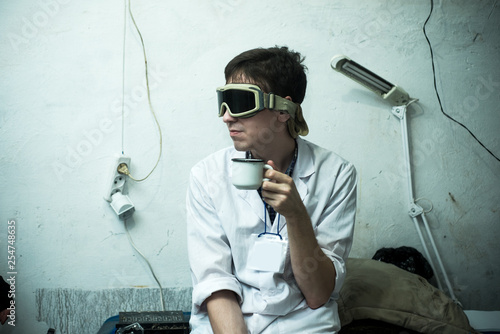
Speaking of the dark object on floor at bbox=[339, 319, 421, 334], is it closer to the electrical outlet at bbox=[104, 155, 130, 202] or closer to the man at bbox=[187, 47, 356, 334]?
the man at bbox=[187, 47, 356, 334]

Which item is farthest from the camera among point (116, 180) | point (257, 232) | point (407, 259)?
point (407, 259)

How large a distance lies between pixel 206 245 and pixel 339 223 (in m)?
0.53

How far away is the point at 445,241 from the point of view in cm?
248

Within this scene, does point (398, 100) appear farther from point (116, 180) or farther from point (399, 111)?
point (116, 180)

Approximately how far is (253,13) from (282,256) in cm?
147

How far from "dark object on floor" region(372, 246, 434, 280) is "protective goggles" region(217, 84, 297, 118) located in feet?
4.26

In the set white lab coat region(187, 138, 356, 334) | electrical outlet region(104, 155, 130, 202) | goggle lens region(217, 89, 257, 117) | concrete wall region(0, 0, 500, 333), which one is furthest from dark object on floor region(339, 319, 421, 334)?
electrical outlet region(104, 155, 130, 202)

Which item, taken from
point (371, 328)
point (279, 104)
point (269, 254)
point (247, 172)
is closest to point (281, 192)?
point (247, 172)

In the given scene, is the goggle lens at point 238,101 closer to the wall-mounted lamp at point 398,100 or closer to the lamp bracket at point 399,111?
the wall-mounted lamp at point 398,100

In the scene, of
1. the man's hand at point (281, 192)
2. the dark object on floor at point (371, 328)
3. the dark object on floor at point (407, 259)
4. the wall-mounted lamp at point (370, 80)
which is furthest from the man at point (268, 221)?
the dark object on floor at point (407, 259)

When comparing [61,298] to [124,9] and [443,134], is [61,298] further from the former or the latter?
[443,134]

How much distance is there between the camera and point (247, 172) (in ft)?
4.23

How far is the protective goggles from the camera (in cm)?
147

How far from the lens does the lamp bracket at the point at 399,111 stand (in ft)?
7.74
